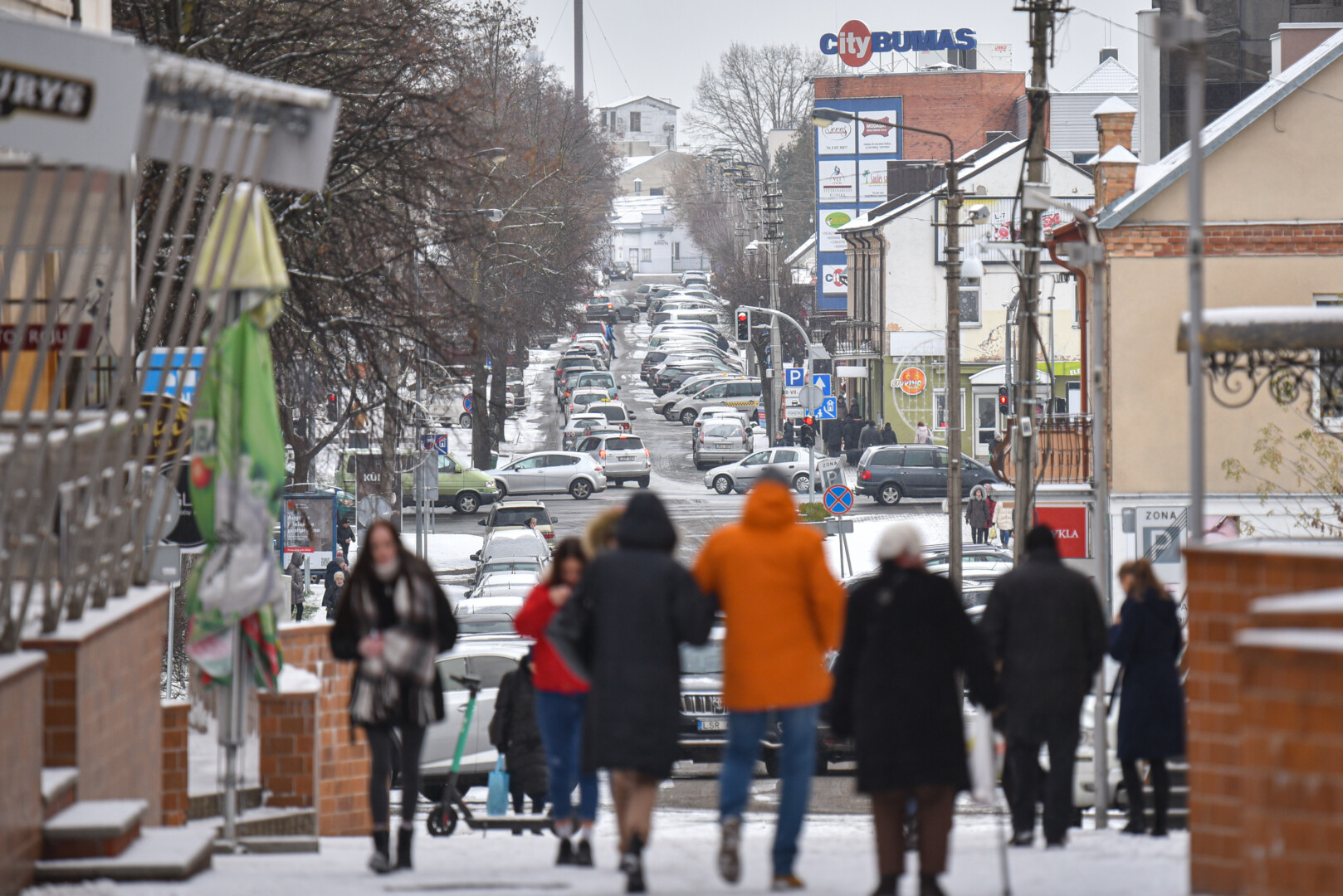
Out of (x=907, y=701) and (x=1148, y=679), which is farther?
(x=1148, y=679)

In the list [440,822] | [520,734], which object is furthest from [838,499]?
[440,822]

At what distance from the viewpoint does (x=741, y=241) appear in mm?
111438

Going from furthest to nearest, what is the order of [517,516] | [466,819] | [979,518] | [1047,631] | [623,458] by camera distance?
1. [623,458]
2. [517,516]
3. [979,518]
4. [466,819]
5. [1047,631]

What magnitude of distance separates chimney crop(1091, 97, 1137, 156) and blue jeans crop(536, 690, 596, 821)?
22.5 m

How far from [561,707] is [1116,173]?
70.6 feet

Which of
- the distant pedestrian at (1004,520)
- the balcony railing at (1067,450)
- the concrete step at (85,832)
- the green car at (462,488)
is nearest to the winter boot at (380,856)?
the concrete step at (85,832)

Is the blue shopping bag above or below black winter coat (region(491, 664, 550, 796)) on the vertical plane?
below

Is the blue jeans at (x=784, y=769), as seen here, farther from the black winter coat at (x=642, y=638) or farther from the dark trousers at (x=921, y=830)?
the dark trousers at (x=921, y=830)

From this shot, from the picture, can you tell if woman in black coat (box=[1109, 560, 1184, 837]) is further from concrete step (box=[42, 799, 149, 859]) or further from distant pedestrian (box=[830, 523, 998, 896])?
concrete step (box=[42, 799, 149, 859])

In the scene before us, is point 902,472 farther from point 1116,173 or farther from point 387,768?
point 387,768

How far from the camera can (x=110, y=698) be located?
24.7 ft

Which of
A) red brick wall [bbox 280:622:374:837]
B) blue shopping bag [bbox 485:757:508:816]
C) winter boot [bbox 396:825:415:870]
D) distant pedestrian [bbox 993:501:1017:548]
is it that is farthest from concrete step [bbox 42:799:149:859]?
distant pedestrian [bbox 993:501:1017:548]

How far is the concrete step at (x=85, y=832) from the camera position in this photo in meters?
6.85

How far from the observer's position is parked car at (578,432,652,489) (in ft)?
170
